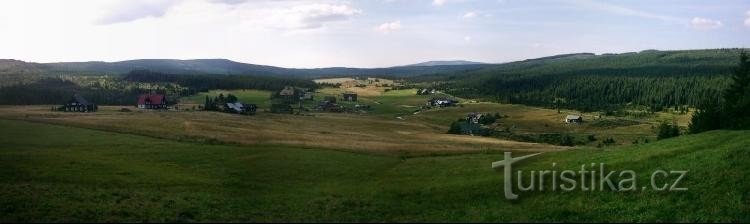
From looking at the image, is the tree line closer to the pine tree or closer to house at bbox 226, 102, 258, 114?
the pine tree

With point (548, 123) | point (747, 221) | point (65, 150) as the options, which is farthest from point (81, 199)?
point (548, 123)

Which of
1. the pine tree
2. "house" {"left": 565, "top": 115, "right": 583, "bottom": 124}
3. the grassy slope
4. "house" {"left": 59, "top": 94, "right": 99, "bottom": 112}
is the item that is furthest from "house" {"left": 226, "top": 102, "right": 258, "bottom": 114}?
the pine tree

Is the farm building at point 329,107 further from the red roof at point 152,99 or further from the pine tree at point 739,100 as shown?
the pine tree at point 739,100

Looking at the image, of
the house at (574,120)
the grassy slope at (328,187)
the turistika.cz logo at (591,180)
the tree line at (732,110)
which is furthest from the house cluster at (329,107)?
the turistika.cz logo at (591,180)

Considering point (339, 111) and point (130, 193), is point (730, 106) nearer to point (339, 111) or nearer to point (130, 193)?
point (130, 193)

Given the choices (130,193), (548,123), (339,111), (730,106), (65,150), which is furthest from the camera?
(339,111)
